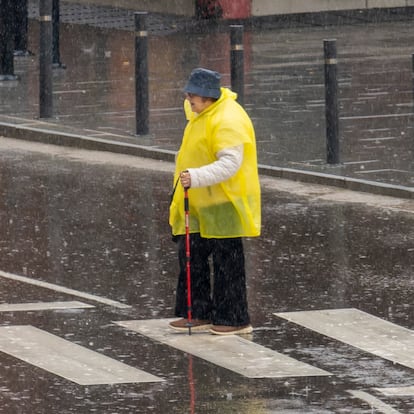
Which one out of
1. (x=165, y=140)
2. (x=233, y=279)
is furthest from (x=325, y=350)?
(x=165, y=140)

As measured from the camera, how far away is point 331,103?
1730 centimetres

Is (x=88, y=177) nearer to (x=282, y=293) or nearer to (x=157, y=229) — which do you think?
(x=157, y=229)

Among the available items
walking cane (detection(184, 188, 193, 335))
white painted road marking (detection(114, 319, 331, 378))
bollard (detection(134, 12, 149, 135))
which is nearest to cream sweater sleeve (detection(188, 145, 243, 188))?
walking cane (detection(184, 188, 193, 335))

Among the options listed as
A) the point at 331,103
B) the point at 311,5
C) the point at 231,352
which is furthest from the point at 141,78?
the point at 311,5

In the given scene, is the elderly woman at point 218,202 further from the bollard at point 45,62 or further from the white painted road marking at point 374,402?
the bollard at point 45,62

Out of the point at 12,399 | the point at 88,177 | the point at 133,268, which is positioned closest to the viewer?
the point at 12,399

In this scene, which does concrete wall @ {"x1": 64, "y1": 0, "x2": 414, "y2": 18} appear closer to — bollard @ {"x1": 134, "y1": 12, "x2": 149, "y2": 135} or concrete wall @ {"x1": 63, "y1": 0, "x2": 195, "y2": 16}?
concrete wall @ {"x1": 63, "y1": 0, "x2": 195, "y2": 16}

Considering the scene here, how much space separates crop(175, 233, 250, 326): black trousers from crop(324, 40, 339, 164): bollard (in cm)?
609

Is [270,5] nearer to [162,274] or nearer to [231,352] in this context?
[162,274]

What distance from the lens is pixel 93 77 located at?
24.2 metres

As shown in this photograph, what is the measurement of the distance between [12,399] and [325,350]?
208 centimetres

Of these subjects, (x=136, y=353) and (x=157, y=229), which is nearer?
(x=136, y=353)

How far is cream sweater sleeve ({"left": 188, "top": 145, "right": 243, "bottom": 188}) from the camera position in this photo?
1070 cm

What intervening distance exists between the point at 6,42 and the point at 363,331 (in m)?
12.9
